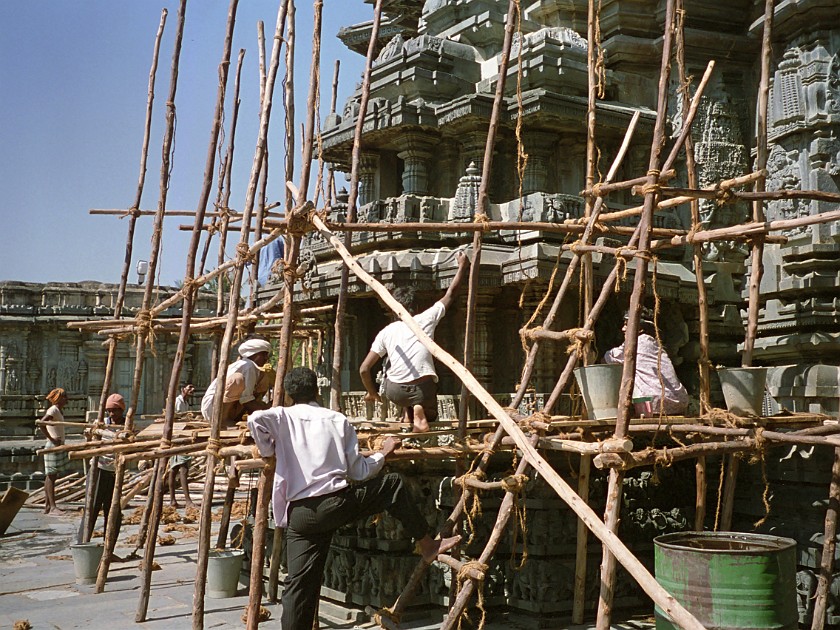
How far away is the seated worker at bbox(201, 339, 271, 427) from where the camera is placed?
773 centimetres

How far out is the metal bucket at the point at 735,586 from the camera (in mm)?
4688

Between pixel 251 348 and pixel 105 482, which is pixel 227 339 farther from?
pixel 105 482

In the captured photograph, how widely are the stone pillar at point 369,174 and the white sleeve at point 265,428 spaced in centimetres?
671

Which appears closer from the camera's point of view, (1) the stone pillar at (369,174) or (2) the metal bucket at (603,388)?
(2) the metal bucket at (603,388)

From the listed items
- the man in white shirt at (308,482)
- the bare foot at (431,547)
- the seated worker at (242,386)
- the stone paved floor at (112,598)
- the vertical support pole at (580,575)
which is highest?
the seated worker at (242,386)

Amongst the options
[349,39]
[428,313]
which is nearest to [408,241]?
[428,313]

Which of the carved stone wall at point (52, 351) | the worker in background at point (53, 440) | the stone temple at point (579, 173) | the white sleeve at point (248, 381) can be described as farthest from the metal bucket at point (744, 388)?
the carved stone wall at point (52, 351)

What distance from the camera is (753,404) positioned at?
608cm

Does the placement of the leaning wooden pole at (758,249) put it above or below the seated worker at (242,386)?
above

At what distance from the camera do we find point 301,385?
5.60m

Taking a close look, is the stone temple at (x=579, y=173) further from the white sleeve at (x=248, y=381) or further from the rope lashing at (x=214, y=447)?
the rope lashing at (x=214, y=447)

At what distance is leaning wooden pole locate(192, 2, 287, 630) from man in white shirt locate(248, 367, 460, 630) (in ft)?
2.94

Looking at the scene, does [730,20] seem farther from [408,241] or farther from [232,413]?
[232,413]

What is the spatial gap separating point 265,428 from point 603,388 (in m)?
2.15
